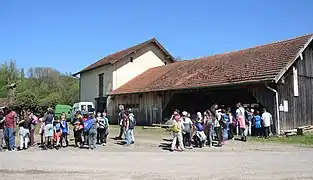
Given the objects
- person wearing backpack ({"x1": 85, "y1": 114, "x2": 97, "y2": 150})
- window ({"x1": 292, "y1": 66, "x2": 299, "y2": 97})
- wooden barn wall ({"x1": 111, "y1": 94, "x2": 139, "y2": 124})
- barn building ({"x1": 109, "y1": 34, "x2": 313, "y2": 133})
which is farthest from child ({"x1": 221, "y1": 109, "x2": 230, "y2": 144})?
wooden barn wall ({"x1": 111, "y1": 94, "x2": 139, "y2": 124})

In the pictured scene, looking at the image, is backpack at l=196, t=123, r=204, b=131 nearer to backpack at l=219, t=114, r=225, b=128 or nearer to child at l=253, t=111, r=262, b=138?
backpack at l=219, t=114, r=225, b=128

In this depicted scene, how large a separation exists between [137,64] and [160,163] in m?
25.9

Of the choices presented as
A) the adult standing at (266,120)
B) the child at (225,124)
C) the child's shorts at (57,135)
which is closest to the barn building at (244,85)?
the adult standing at (266,120)

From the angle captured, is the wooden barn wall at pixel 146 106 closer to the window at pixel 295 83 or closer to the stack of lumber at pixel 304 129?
the window at pixel 295 83

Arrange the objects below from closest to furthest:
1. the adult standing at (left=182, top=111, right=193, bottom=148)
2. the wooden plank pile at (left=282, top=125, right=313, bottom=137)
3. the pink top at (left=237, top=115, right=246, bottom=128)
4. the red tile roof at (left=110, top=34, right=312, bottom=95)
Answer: the adult standing at (left=182, top=111, right=193, bottom=148)
the pink top at (left=237, top=115, right=246, bottom=128)
the wooden plank pile at (left=282, top=125, right=313, bottom=137)
the red tile roof at (left=110, top=34, right=312, bottom=95)

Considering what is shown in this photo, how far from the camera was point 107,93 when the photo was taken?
3538 centimetres

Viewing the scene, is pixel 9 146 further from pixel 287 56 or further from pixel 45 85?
pixel 45 85

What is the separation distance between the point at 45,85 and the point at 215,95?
42.3 m

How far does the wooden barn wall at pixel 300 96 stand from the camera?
20031 millimetres

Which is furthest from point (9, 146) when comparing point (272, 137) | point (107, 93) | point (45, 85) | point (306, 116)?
point (45, 85)

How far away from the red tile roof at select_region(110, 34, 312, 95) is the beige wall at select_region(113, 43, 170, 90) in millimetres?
3958

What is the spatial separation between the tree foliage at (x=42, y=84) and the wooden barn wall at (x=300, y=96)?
28577 mm

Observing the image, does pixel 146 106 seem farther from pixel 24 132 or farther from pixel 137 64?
pixel 24 132

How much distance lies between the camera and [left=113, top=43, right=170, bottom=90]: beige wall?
35.3 metres
